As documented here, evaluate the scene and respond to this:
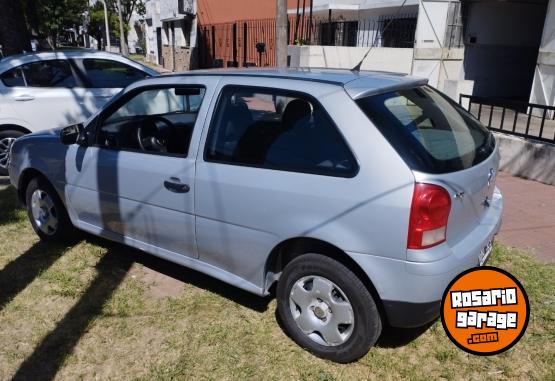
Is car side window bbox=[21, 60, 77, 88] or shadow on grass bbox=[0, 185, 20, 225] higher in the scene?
car side window bbox=[21, 60, 77, 88]

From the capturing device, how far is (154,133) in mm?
3877

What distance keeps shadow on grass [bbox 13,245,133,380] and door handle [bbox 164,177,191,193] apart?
1070 mm

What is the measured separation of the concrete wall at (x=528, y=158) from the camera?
20.7 feet

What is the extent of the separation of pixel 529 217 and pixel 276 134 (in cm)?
356

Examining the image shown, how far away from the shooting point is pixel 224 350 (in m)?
3.06

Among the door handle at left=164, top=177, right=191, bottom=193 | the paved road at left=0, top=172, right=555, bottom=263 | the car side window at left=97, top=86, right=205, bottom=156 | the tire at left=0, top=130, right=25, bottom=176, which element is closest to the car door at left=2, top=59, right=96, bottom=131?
the tire at left=0, top=130, right=25, bottom=176

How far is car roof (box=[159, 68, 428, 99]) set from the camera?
2.80 metres

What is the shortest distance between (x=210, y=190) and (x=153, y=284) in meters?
1.25

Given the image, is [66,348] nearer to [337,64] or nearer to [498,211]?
[498,211]

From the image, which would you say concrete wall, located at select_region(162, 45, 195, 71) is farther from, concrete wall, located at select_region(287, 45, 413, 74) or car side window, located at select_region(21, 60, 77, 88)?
car side window, located at select_region(21, 60, 77, 88)

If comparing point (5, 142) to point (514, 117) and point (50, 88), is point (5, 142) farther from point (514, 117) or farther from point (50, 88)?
point (514, 117)

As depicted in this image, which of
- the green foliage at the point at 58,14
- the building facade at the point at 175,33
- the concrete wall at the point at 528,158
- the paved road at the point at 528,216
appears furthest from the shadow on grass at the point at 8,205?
the green foliage at the point at 58,14

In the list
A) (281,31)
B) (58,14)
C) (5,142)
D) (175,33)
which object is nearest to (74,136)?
(5,142)

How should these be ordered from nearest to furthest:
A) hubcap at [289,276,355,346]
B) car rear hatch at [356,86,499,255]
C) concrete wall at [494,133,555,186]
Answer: car rear hatch at [356,86,499,255]
hubcap at [289,276,355,346]
concrete wall at [494,133,555,186]
